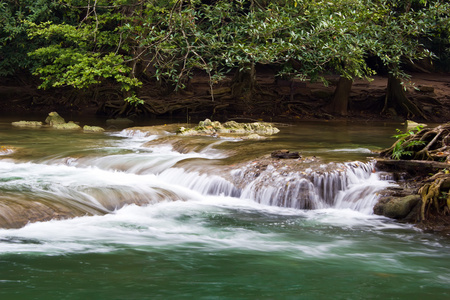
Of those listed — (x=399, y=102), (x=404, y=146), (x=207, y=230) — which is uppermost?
(x=399, y=102)

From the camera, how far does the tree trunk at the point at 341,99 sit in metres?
20.2

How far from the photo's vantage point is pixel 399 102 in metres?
19.8

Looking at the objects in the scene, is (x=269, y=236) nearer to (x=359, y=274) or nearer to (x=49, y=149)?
(x=359, y=274)

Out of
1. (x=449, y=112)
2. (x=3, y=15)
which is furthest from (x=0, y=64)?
(x=449, y=112)

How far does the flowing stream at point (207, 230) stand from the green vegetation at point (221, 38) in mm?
1799

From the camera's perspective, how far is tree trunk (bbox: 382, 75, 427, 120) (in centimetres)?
1953

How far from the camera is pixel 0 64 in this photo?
66.6ft

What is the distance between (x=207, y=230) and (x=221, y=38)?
8.70 ft

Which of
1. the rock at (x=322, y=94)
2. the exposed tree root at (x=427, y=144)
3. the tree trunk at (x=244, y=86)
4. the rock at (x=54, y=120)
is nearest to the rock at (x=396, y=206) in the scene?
the exposed tree root at (x=427, y=144)

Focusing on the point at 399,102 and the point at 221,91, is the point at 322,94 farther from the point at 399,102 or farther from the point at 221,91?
the point at 221,91

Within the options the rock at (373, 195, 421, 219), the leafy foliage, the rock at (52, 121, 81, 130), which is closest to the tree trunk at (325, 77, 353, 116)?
the rock at (52, 121, 81, 130)

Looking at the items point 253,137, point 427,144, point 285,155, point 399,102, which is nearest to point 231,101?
point 399,102

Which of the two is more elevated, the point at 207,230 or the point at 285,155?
the point at 285,155

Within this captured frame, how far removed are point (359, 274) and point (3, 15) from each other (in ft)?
55.3
